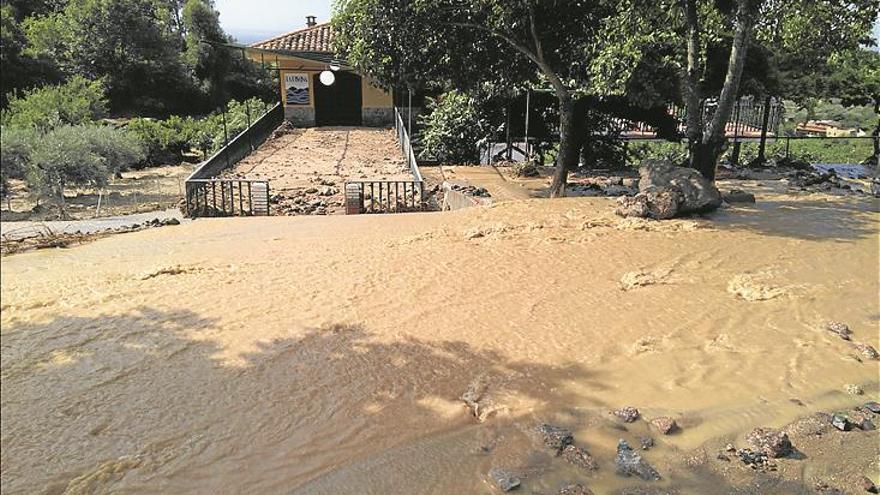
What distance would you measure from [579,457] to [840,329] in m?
3.71

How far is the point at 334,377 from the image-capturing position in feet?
18.2

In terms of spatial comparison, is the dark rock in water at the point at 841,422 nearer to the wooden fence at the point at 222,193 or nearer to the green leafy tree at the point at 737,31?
the green leafy tree at the point at 737,31

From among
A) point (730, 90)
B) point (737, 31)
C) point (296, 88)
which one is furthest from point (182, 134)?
point (737, 31)

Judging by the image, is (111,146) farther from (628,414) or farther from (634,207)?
(628,414)

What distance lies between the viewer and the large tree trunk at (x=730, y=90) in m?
11.2

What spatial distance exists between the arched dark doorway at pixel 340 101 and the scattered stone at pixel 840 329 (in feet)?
73.3

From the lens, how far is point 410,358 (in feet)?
19.3

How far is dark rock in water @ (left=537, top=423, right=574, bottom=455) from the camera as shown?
4566mm

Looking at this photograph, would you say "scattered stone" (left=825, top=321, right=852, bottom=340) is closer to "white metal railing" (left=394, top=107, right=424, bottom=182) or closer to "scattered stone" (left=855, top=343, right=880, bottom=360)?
"scattered stone" (left=855, top=343, right=880, bottom=360)

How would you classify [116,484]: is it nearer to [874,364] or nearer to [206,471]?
[206,471]

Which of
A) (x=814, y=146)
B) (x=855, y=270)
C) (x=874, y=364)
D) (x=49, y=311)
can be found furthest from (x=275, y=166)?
(x=814, y=146)

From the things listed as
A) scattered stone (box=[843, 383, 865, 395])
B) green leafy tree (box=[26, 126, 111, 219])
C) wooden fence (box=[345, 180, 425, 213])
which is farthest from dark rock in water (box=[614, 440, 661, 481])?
wooden fence (box=[345, 180, 425, 213])

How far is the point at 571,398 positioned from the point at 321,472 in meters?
2.04

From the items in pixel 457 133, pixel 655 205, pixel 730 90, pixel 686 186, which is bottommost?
pixel 655 205
